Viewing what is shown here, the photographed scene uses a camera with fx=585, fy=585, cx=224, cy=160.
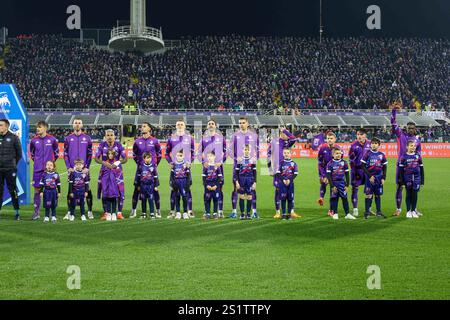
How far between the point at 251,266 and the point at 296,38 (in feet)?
202

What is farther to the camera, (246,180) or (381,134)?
(381,134)

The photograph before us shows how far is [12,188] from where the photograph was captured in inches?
534

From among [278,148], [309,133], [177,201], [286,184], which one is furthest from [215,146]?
[309,133]

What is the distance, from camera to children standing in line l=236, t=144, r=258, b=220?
543 inches

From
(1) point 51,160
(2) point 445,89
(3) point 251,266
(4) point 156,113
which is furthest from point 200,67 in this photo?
(3) point 251,266

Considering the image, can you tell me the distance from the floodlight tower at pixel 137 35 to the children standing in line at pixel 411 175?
154ft

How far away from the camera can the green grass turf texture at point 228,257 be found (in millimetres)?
7145

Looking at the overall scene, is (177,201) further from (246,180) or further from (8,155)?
(8,155)

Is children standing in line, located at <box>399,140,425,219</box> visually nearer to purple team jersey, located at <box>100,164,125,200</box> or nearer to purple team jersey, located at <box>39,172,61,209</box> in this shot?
purple team jersey, located at <box>100,164,125,200</box>

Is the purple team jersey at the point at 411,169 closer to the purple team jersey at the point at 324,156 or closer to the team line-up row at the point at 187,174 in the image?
the team line-up row at the point at 187,174

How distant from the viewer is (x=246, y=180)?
45.5 feet

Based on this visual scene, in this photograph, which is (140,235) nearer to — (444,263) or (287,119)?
(444,263)

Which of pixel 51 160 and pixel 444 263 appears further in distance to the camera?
pixel 51 160

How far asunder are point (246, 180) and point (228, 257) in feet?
16.0
